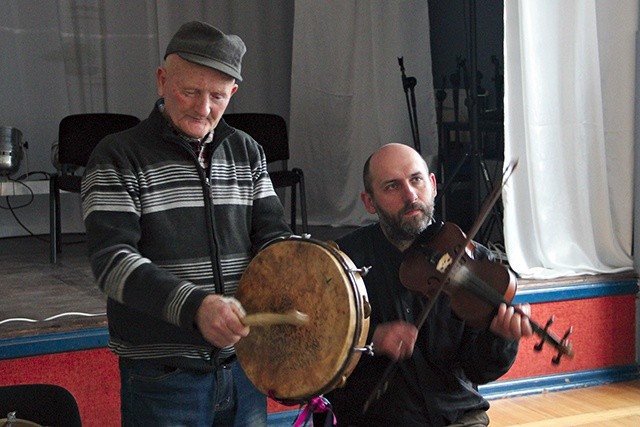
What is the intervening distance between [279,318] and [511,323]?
1.85ft

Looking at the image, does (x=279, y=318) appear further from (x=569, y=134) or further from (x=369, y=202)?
(x=569, y=134)

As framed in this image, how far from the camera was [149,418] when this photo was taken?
1.83 metres

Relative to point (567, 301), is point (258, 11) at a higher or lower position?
higher

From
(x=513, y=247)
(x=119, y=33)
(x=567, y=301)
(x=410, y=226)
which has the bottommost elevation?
(x=567, y=301)

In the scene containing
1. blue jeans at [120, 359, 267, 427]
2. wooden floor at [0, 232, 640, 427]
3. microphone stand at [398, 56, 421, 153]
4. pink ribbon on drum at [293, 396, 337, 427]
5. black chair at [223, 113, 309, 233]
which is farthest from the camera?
microphone stand at [398, 56, 421, 153]

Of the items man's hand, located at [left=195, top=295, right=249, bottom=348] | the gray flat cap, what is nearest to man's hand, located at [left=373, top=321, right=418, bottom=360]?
man's hand, located at [left=195, top=295, right=249, bottom=348]

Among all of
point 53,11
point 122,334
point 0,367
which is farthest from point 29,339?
point 53,11

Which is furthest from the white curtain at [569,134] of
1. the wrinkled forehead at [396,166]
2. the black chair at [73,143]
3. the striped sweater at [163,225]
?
the black chair at [73,143]

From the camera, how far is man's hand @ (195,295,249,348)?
1.62m

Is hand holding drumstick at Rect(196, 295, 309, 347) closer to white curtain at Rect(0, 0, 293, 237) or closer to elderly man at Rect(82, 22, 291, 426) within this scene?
elderly man at Rect(82, 22, 291, 426)

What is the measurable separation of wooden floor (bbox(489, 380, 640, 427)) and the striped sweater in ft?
6.33

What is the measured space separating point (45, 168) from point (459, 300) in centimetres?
502

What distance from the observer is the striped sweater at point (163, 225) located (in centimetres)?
172

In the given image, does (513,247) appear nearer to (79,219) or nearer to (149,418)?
(149,418)
